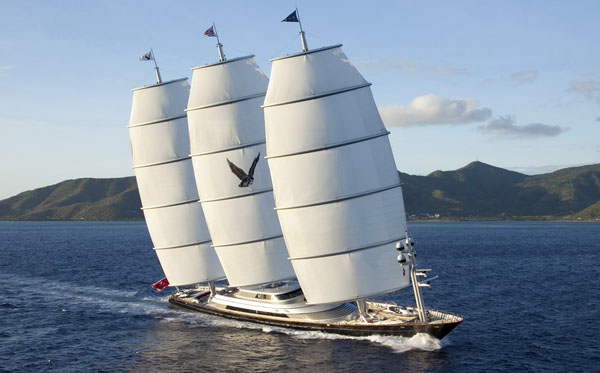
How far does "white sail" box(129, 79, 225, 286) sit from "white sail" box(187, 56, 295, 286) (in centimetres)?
695

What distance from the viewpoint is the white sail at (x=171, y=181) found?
6412 centimetres

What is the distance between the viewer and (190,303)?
64.0 meters

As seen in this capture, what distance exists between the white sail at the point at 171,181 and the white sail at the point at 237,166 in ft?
22.8

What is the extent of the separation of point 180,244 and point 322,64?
1146 inches

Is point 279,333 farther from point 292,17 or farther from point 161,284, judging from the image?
point 292,17

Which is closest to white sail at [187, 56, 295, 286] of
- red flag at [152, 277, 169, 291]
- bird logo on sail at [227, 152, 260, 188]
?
bird logo on sail at [227, 152, 260, 188]

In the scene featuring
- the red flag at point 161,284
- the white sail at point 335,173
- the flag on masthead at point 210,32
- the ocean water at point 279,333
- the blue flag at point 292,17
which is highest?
the flag on masthead at point 210,32

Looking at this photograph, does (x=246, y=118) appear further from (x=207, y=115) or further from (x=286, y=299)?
(x=286, y=299)

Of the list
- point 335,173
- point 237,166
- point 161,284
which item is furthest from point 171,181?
point 335,173

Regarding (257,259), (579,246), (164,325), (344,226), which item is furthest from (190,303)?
(579,246)

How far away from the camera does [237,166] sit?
186 ft

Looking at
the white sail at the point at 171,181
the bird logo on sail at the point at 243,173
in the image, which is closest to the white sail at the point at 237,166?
the bird logo on sail at the point at 243,173

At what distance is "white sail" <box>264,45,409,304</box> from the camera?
4741 cm

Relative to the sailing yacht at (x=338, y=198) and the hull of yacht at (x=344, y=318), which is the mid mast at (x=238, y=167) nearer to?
the hull of yacht at (x=344, y=318)
